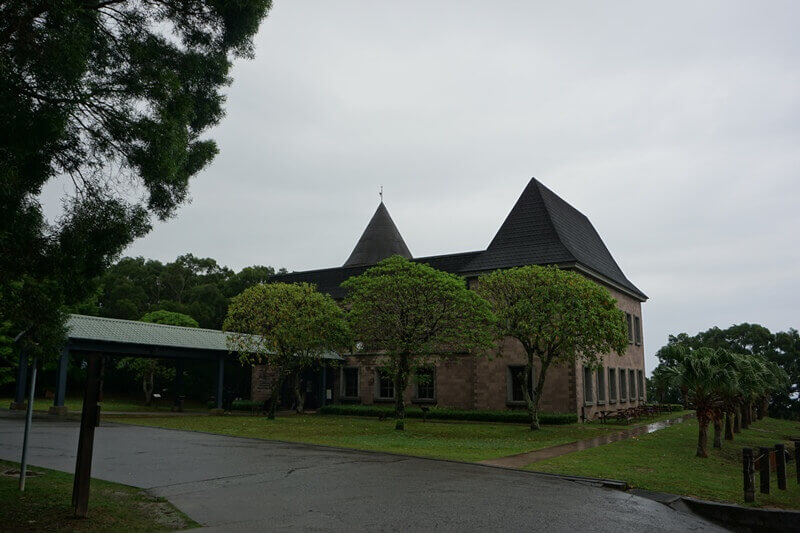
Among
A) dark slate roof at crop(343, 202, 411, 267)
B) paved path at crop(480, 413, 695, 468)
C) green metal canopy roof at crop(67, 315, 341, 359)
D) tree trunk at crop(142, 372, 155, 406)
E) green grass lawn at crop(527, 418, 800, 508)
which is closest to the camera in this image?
green grass lawn at crop(527, 418, 800, 508)

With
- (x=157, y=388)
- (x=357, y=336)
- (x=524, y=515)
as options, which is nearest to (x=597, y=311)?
(x=357, y=336)

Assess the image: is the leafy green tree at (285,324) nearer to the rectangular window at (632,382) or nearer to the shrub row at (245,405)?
the shrub row at (245,405)

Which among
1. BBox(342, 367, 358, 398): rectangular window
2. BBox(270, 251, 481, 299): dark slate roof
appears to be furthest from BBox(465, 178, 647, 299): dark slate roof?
BBox(342, 367, 358, 398): rectangular window

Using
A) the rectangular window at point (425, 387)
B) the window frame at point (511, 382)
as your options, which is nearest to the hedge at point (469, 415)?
the window frame at point (511, 382)

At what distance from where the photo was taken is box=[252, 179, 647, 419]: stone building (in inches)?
1187

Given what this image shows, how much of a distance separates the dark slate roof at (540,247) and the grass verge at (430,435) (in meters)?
9.10

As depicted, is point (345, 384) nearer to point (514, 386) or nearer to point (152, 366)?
point (514, 386)

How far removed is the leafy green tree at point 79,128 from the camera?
25.0 feet

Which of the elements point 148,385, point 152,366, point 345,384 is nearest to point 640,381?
point 345,384

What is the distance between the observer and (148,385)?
4762cm

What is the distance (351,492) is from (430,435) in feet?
38.3

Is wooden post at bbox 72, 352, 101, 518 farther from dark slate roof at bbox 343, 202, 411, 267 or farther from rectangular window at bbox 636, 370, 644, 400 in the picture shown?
dark slate roof at bbox 343, 202, 411, 267

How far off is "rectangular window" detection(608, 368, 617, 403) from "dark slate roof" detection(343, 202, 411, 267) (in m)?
18.1

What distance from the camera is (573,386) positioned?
28391mm
